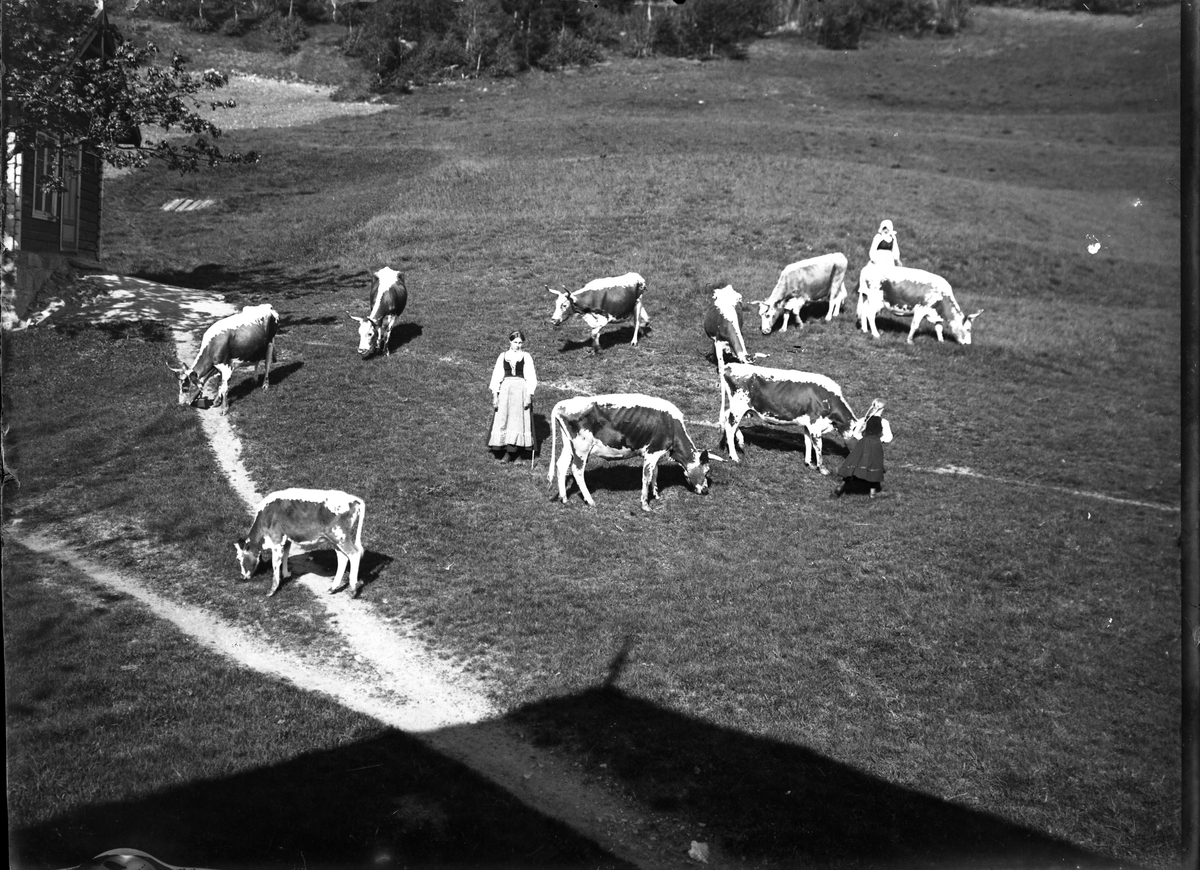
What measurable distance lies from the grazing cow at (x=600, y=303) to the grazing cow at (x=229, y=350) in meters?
5.96

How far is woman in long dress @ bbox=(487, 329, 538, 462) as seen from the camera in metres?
16.5

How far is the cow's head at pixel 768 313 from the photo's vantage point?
80.1 ft

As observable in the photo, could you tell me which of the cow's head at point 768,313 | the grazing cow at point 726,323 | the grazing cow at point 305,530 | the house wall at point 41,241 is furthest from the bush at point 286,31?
the cow's head at point 768,313

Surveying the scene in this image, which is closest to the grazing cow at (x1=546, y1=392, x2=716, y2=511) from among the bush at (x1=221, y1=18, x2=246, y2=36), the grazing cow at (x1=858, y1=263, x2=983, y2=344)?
the bush at (x1=221, y1=18, x2=246, y2=36)

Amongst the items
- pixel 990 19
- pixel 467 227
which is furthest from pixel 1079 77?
pixel 467 227

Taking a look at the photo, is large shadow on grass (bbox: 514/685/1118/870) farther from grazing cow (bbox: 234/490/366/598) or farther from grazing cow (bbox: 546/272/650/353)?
grazing cow (bbox: 546/272/650/353)

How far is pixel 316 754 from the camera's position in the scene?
9922mm

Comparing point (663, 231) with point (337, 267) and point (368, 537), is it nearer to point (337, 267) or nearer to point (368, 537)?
point (337, 267)

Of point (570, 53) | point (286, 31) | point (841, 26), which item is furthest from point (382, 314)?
point (841, 26)

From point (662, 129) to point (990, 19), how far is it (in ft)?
59.5

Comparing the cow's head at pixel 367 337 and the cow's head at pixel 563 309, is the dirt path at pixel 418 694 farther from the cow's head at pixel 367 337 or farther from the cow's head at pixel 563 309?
the cow's head at pixel 563 309

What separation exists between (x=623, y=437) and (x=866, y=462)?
3.71m

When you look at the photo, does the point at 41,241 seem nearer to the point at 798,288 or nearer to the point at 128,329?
the point at 128,329

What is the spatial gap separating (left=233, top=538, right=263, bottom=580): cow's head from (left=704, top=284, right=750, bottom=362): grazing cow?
11364 mm
